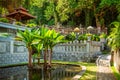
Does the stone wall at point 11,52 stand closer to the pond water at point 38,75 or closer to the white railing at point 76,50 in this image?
the white railing at point 76,50

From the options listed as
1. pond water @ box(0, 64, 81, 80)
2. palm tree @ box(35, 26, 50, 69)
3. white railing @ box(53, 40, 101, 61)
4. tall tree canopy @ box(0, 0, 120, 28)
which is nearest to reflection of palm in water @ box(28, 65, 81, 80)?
pond water @ box(0, 64, 81, 80)

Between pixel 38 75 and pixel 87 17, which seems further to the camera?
pixel 87 17

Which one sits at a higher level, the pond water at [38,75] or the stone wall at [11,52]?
the stone wall at [11,52]

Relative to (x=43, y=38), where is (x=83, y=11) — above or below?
above

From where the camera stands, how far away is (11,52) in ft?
81.0

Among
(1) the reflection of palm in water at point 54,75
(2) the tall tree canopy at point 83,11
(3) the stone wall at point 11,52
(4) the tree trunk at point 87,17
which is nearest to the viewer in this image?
(1) the reflection of palm in water at point 54,75

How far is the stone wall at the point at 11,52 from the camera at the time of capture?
23.6 m

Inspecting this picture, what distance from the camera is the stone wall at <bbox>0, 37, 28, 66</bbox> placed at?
23638 mm

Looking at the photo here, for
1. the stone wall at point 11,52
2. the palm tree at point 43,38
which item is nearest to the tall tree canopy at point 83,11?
the stone wall at point 11,52

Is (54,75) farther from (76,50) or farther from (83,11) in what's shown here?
(83,11)

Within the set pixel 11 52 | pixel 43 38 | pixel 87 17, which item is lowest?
pixel 11 52

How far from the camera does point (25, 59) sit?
27281 millimetres

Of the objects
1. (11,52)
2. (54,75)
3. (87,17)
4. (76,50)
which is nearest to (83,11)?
(87,17)

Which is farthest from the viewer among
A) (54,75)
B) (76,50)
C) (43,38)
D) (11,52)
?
(76,50)
